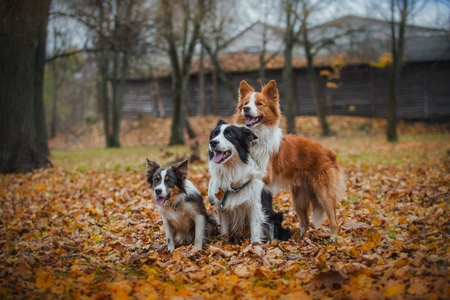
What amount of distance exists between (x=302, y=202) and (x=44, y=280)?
12.3 feet

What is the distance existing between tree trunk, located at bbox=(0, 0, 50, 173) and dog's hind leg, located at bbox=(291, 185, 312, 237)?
28.8 ft

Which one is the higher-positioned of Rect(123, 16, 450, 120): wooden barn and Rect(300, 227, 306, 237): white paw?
Rect(123, 16, 450, 120): wooden barn

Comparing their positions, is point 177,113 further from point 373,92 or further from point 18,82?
point 373,92

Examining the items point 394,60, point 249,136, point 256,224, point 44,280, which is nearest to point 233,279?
point 256,224

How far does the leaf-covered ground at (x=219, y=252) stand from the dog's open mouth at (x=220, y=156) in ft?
3.79

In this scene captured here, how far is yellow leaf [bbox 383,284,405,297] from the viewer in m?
3.03

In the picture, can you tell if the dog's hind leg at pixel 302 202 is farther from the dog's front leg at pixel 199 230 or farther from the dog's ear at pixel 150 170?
the dog's ear at pixel 150 170

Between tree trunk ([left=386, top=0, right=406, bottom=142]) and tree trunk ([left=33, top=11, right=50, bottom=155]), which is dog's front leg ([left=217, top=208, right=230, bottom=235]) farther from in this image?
tree trunk ([left=386, top=0, right=406, bottom=142])

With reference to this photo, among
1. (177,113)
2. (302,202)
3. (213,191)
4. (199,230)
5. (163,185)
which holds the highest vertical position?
(177,113)

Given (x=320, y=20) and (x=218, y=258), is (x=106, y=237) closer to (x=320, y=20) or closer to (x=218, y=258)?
(x=218, y=258)

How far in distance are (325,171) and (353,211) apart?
1.61 metres

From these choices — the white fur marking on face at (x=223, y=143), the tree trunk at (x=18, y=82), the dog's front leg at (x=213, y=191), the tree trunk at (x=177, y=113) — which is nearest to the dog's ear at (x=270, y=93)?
the white fur marking on face at (x=223, y=143)

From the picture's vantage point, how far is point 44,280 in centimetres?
362

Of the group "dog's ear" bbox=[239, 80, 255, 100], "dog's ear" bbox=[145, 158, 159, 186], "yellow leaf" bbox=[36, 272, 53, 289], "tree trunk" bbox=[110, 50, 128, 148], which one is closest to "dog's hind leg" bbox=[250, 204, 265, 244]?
"dog's ear" bbox=[145, 158, 159, 186]
